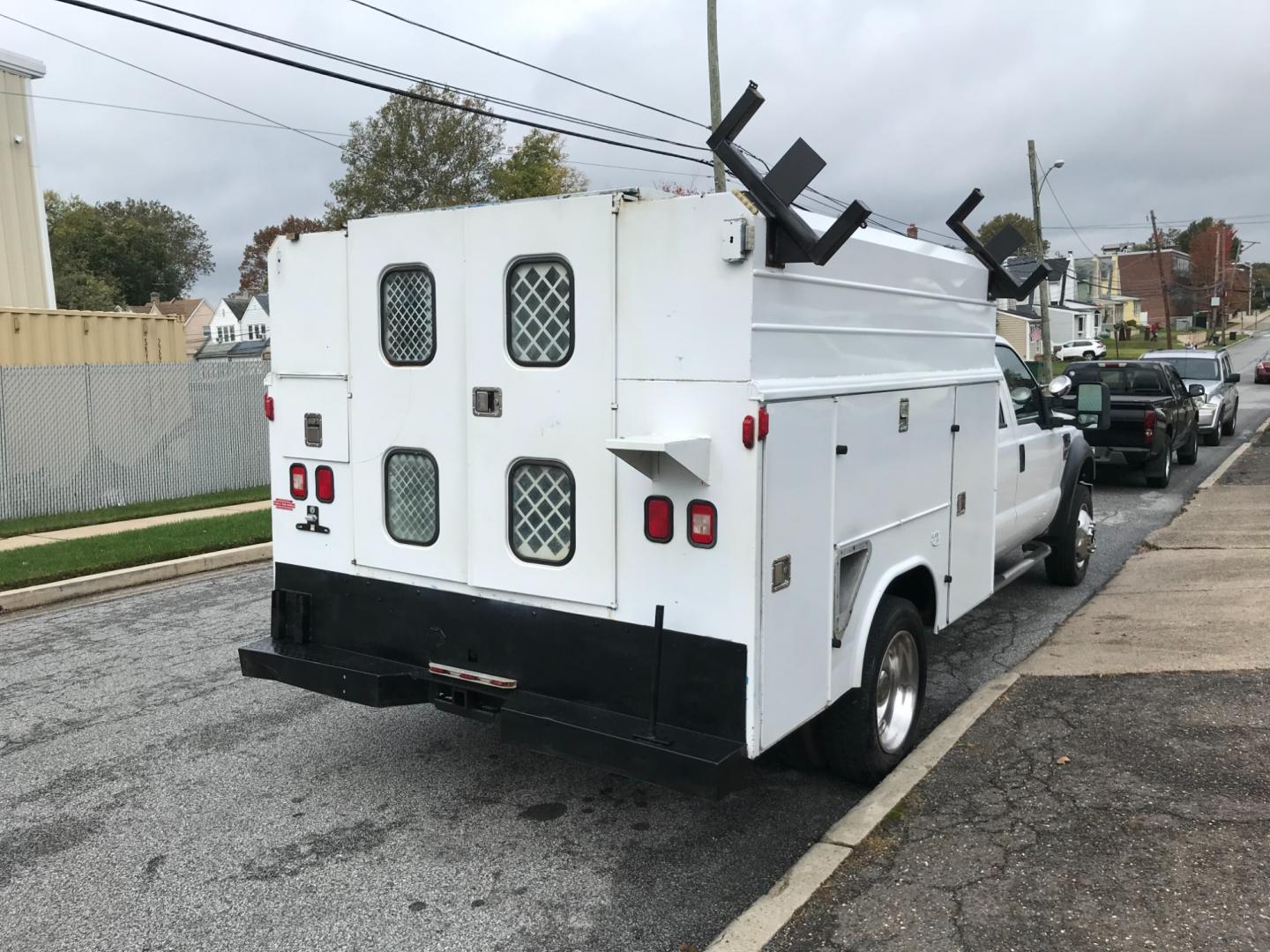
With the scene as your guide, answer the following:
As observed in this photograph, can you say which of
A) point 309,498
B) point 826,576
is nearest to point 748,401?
point 826,576

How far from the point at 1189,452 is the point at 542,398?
16299 millimetres

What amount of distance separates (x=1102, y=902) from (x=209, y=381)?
14.8m

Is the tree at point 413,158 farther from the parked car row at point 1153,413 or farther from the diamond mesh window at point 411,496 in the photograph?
the diamond mesh window at point 411,496

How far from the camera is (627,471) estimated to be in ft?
12.8

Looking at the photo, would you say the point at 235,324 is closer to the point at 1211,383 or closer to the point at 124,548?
the point at 1211,383

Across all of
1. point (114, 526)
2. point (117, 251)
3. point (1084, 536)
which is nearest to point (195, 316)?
point (117, 251)

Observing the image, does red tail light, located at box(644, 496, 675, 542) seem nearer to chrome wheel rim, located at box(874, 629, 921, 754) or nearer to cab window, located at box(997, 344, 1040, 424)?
chrome wheel rim, located at box(874, 629, 921, 754)

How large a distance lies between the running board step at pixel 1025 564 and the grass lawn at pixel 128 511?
1042 cm

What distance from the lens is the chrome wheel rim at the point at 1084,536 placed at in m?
8.55

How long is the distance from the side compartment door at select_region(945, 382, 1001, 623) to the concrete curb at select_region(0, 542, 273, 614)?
5674 mm

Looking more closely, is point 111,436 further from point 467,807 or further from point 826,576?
point 826,576

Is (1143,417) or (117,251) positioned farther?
(117,251)

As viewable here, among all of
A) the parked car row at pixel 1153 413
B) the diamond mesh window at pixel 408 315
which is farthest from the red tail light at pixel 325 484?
the parked car row at pixel 1153 413

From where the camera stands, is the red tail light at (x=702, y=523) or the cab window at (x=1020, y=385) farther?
the cab window at (x=1020, y=385)
